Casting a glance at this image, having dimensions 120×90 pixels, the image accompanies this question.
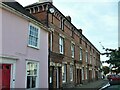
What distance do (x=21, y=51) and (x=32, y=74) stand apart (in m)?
2.31

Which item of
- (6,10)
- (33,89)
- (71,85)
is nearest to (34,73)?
(33,89)

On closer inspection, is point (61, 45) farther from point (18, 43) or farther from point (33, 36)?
point (18, 43)

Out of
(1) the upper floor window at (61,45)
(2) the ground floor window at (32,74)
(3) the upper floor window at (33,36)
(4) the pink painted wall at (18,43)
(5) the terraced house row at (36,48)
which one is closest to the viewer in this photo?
(4) the pink painted wall at (18,43)

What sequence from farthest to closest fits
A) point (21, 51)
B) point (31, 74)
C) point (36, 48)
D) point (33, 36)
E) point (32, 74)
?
point (36, 48) → point (33, 36) → point (32, 74) → point (31, 74) → point (21, 51)

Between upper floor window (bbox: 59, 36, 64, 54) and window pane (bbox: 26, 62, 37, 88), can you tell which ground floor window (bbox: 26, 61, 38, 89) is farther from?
upper floor window (bbox: 59, 36, 64, 54)

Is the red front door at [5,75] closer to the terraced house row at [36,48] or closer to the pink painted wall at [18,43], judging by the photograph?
the terraced house row at [36,48]

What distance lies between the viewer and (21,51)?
1392cm

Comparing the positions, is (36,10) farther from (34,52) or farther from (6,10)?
(6,10)

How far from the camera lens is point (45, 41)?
59.1 feet

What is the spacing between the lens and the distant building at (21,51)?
12.5 meters

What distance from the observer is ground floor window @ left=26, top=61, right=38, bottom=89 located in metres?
14.9

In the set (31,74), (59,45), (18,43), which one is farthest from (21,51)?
(59,45)

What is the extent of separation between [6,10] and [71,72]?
14128 mm

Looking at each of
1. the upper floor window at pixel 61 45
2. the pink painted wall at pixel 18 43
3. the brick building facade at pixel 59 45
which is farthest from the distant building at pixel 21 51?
the upper floor window at pixel 61 45
